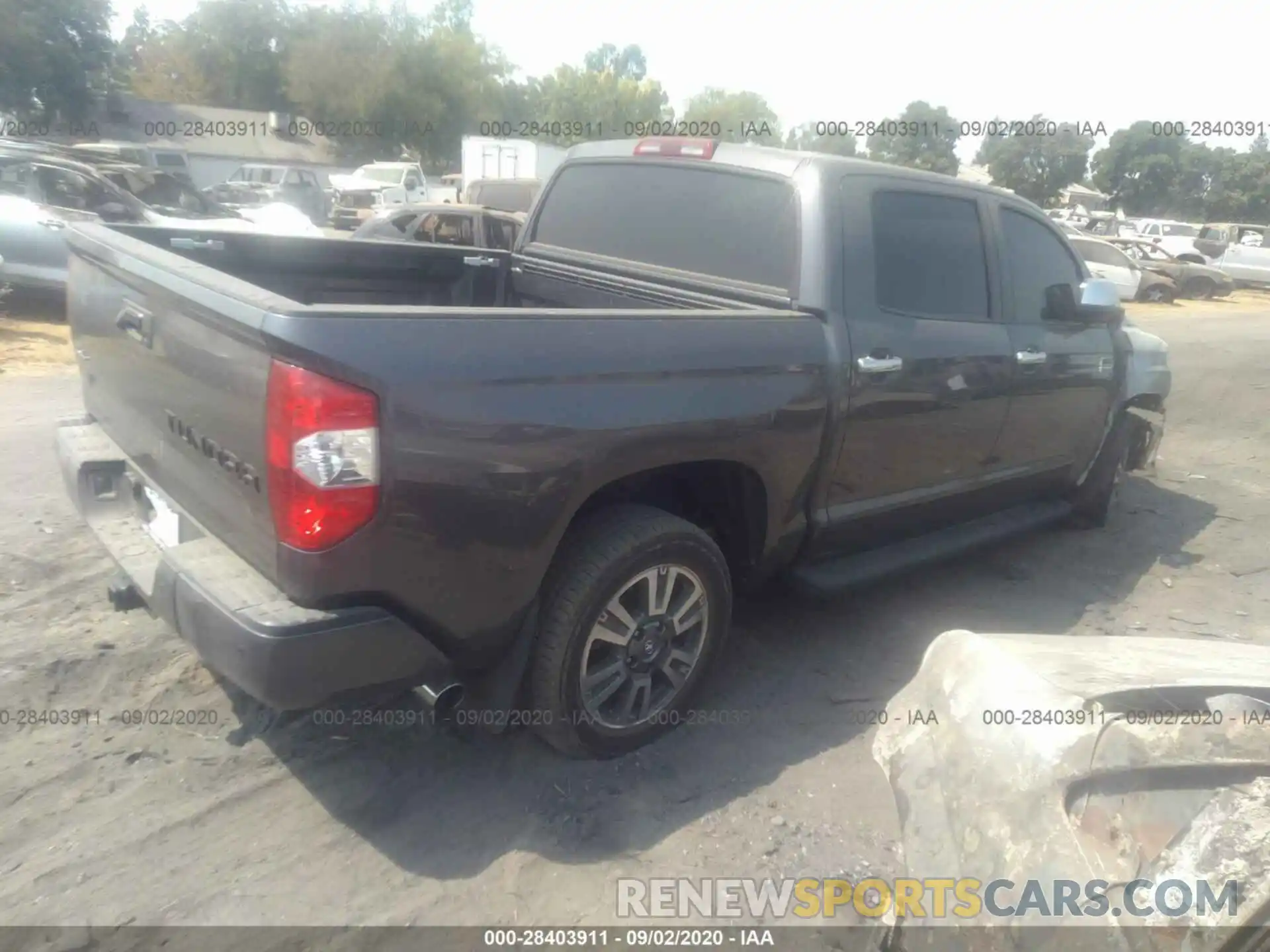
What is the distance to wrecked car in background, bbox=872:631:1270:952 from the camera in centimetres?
181

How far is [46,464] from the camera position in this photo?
5562 millimetres

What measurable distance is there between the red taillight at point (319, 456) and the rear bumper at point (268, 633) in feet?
0.66

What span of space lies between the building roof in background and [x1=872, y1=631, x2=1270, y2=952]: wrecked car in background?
4503 cm

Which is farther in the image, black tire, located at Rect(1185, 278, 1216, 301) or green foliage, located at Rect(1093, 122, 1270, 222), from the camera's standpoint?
green foliage, located at Rect(1093, 122, 1270, 222)

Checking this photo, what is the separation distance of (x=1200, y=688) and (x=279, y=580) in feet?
7.51

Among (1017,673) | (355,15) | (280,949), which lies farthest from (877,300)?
(355,15)

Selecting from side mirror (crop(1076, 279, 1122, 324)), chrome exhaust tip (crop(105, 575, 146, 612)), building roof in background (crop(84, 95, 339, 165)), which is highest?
building roof in background (crop(84, 95, 339, 165))

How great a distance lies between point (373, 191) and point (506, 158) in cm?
385

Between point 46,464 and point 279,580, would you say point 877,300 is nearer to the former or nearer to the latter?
point 279,580

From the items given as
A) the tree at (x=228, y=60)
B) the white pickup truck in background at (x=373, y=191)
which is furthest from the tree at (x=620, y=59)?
the white pickup truck in background at (x=373, y=191)

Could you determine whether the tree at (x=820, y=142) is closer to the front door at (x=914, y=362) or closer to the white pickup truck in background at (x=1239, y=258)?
the white pickup truck in background at (x=1239, y=258)

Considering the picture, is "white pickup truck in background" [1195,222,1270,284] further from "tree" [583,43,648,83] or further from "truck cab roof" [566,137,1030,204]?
"tree" [583,43,648,83]

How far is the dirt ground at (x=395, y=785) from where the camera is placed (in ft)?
8.77

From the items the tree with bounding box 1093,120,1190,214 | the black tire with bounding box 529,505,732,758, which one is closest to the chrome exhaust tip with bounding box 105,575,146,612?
the black tire with bounding box 529,505,732,758
